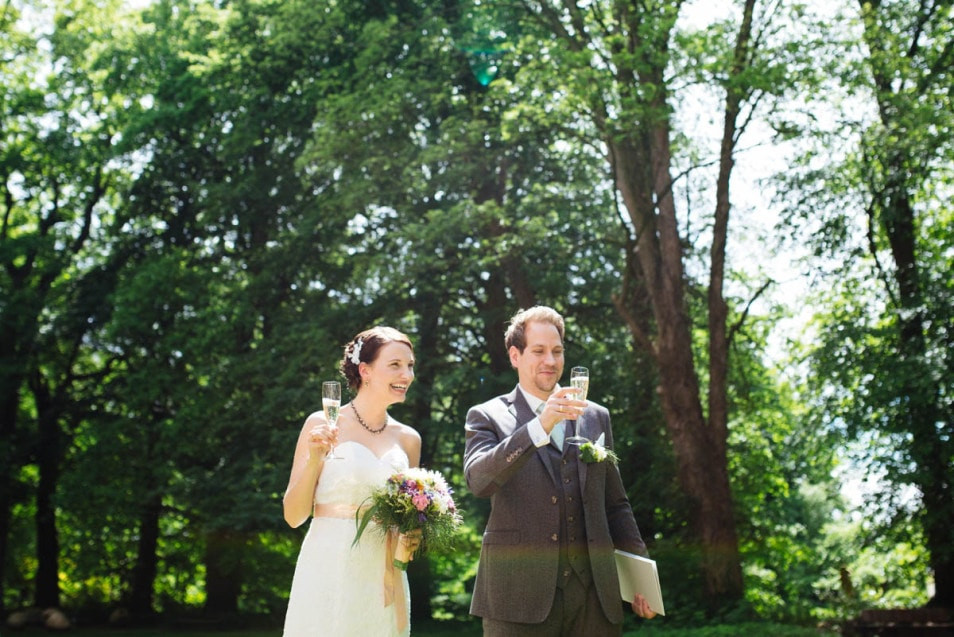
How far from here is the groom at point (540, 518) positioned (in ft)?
14.1

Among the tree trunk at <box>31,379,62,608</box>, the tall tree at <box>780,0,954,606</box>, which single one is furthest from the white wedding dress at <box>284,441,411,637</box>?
the tree trunk at <box>31,379,62,608</box>

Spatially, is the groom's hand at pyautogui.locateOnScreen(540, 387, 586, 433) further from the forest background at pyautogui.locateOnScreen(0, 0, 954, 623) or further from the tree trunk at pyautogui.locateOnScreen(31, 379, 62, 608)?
the tree trunk at pyautogui.locateOnScreen(31, 379, 62, 608)

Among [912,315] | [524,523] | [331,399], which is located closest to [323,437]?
[331,399]

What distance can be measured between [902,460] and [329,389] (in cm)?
1033

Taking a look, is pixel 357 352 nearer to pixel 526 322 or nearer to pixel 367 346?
pixel 367 346

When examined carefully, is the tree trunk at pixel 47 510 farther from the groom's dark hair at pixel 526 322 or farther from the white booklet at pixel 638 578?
the white booklet at pixel 638 578

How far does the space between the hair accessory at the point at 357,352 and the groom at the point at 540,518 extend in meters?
0.99

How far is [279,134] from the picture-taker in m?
21.8

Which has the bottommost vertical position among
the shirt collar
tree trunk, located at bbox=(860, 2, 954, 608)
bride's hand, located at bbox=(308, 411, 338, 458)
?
bride's hand, located at bbox=(308, 411, 338, 458)

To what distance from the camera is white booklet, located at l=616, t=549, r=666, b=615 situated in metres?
4.38

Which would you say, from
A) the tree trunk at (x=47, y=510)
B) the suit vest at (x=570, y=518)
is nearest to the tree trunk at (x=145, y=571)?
the tree trunk at (x=47, y=510)

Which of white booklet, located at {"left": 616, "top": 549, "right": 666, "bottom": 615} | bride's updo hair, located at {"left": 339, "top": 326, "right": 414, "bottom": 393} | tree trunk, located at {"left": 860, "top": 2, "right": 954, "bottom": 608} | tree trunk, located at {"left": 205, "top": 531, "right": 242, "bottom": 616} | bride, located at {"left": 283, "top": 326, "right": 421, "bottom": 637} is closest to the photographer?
white booklet, located at {"left": 616, "top": 549, "right": 666, "bottom": 615}

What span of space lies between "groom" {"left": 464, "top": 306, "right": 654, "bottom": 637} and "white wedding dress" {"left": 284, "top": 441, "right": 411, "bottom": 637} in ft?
2.84

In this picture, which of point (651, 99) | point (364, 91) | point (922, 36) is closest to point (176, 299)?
point (364, 91)
